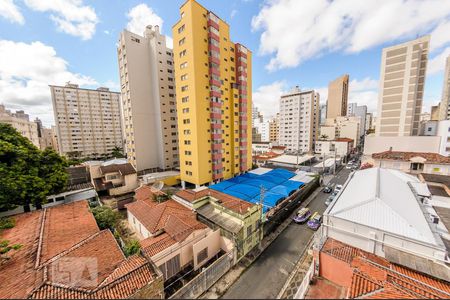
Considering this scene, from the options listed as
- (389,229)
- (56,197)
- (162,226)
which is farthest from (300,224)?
(56,197)

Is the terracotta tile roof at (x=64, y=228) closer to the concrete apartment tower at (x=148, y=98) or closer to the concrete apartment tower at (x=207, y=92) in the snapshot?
the concrete apartment tower at (x=207, y=92)

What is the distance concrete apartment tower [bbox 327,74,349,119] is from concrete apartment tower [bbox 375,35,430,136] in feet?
221

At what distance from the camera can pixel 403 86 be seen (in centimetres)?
3678

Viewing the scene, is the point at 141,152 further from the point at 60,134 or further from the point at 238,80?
the point at 60,134

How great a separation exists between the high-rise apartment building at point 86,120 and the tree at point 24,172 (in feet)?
165

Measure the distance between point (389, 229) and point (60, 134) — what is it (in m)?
86.6

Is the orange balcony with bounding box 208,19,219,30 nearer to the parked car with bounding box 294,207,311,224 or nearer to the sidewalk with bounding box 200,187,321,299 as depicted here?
the parked car with bounding box 294,207,311,224

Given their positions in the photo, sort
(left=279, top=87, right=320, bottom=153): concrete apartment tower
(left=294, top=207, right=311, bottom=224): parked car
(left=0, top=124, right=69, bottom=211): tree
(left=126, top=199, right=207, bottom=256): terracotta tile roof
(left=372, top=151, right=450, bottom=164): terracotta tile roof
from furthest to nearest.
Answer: (left=279, top=87, right=320, bottom=153): concrete apartment tower < (left=372, top=151, right=450, bottom=164): terracotta tile roof < (left=294, top=207, right=311, bottom=224): parked car < (left=0, top=124, right=69, bottom=211): tree < (left=126, top=199, right=207, bottom=256): terracotta tile roof

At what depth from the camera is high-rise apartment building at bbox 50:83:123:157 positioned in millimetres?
58844

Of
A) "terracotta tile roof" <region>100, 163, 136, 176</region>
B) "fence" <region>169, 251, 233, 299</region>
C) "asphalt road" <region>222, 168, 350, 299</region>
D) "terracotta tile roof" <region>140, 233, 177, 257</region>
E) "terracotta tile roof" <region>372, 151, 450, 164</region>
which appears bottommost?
"asphalt road" <region>222, 168, 350, 299</region>

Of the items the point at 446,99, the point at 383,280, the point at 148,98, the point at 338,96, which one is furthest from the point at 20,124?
the point at 446,99

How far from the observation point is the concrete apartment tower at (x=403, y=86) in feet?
116

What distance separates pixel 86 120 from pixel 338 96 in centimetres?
12993

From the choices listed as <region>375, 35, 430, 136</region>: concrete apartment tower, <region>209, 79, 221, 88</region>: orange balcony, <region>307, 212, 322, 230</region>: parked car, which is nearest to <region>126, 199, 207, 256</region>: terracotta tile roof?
<region>307, 212, 322, 230</region>: parked car
